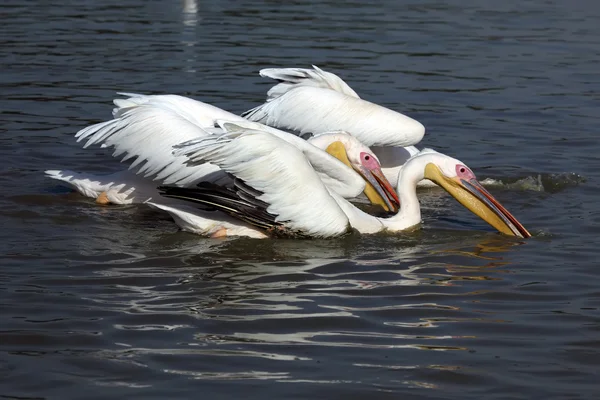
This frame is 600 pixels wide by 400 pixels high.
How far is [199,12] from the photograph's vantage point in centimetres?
1605

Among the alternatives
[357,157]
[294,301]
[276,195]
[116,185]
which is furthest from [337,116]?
[294,301]

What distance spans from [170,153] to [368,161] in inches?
57.2

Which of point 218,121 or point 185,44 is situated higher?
point 218,121

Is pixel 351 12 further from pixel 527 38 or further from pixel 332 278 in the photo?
pixel 332 278

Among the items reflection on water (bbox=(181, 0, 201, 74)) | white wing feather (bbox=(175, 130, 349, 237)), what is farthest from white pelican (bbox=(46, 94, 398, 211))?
reflection on water (bbox=(181, 0, 201, 74))

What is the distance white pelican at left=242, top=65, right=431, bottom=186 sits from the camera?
799cm

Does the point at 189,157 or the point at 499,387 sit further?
the point at 189,157

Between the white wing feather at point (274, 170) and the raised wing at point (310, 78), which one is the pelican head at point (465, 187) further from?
the raised wing at point (310, 78)

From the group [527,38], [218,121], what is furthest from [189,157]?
[527,38]

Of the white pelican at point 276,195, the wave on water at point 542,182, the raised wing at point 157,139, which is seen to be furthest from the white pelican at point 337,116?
the raised wing at point 157,139

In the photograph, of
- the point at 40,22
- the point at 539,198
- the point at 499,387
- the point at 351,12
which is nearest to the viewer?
the point at 499,387

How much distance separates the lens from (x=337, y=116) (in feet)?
26.6

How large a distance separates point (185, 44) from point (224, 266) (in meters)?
7.81

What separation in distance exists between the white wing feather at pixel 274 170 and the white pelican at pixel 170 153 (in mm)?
279
